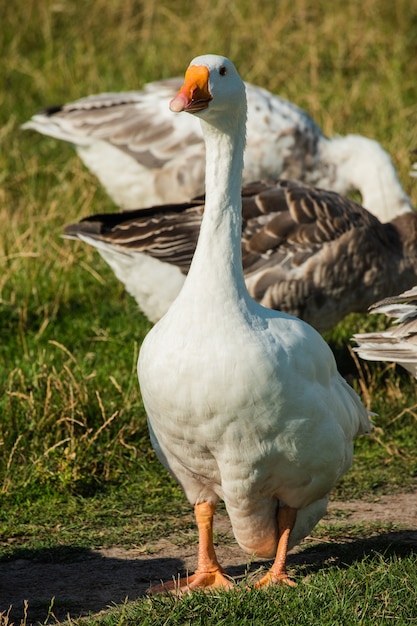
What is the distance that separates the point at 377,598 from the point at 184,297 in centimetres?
143

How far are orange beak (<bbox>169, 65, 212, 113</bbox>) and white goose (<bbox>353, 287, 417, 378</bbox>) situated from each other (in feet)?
5.39

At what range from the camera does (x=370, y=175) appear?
9000 mm

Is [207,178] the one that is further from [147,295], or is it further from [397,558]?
[147,295]

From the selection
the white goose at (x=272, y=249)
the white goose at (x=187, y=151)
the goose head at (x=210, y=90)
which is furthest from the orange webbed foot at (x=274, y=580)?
the white goose at (x=187, y=151)

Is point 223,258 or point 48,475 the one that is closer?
point 223,258

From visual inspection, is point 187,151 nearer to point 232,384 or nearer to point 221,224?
point 221,224

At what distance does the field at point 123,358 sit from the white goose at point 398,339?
848 millimetres


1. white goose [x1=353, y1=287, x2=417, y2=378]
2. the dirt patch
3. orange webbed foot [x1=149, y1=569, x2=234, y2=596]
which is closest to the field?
the dirt patch

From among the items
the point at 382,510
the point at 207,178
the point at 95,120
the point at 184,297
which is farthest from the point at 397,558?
the point at 95,120

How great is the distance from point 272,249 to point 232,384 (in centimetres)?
316

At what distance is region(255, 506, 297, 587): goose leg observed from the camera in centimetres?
450

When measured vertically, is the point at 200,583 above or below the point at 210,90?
below

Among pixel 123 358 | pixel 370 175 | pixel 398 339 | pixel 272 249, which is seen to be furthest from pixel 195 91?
pixel 370 175

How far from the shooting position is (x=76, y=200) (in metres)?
9.84
